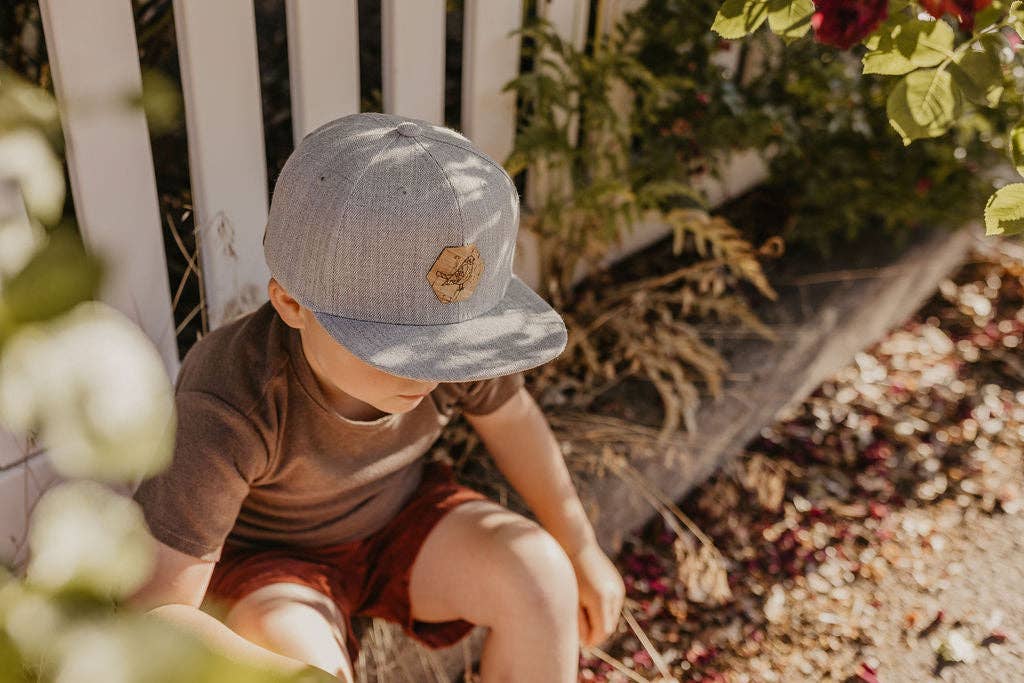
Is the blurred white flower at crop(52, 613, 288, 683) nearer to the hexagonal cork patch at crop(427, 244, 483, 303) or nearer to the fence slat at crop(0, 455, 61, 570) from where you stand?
the hexagonal cork patch at crop(427, 244, 483, 303)

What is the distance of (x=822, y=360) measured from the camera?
256 cm

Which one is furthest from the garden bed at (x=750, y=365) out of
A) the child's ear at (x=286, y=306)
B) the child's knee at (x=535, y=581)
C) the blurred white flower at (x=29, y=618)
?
the blurred white flower at (x=29, y=618)

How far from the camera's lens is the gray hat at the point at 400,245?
43.6 inches

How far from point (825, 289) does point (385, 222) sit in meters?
1.92

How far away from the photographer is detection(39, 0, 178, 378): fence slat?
1329mm

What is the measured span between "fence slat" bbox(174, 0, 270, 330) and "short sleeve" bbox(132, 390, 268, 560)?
48 cm

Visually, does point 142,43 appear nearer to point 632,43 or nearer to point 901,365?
point 632,43

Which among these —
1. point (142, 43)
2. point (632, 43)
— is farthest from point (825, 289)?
point (142, 43)

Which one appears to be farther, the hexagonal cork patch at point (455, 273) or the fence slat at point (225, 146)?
the fence slat at point (225, 146)

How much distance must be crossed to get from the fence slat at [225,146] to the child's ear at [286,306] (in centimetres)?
46

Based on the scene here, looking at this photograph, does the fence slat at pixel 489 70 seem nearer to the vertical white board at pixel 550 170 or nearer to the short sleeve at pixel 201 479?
the vertical white board at pixel 550 170

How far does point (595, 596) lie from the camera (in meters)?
1.59

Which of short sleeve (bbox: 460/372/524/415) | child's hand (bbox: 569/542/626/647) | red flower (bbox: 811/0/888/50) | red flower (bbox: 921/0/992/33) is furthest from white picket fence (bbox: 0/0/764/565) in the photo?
red flower (bbox: 921/0/992/33)

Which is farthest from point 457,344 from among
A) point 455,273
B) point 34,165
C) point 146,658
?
point 146,658
